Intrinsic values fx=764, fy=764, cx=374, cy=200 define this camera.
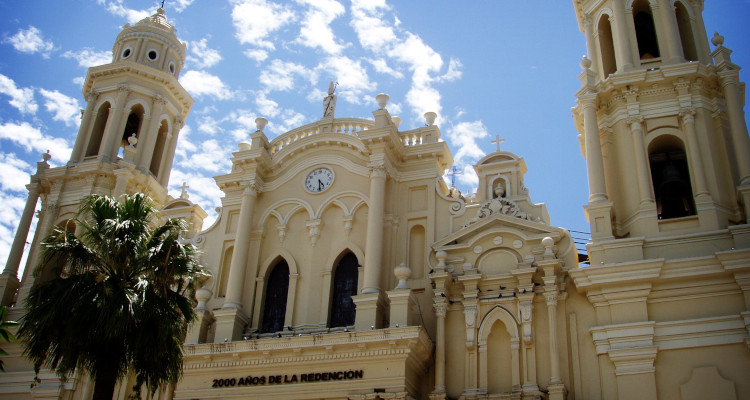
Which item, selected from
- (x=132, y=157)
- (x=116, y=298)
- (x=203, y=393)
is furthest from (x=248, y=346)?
(x=132, y=157)

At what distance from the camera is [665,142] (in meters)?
22.5

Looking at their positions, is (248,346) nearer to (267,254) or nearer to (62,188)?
(267,254)

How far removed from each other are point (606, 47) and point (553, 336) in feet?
35.1

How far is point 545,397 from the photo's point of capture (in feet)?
61.8

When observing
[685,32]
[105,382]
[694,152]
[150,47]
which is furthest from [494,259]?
[150,47]

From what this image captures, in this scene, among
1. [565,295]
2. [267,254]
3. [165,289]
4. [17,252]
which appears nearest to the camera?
[165,289]

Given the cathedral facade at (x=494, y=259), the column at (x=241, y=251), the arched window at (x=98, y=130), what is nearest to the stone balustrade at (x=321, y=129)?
the cathedral facade at (x=494, y=259)

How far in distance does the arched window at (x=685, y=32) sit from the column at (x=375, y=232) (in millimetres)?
10283

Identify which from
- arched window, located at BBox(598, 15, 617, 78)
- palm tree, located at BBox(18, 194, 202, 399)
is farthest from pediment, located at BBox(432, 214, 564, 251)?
palm tree, located at BBox(18, 194, 202, 399)

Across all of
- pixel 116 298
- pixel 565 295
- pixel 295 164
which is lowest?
pixel 116 298

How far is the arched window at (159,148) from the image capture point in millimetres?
31938

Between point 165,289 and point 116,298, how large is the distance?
1.41 m

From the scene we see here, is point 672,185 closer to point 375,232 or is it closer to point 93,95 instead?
point 375,232

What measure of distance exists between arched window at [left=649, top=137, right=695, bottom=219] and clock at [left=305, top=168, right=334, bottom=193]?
32.9 ft
